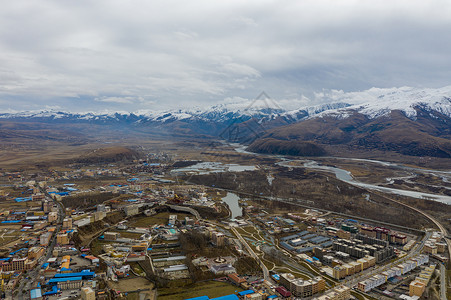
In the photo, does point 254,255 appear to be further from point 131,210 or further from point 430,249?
point 131,210

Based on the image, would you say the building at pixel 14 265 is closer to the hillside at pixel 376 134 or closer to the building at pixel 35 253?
the building at pixel 35 253

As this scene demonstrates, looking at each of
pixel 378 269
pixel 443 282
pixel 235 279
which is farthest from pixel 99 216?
pixel 443 282

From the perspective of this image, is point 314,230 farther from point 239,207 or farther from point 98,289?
point 98,289

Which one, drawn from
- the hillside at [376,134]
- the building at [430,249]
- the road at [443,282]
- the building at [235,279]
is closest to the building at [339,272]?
Result: the road at [443,282]

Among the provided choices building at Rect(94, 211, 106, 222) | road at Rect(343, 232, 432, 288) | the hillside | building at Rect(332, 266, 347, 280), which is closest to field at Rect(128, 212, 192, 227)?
building at Rect(94, 211, 106, 222)

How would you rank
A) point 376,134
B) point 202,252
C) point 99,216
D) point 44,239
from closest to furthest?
point 202,252 < point 44,239 < point 99,216 < point 376,134

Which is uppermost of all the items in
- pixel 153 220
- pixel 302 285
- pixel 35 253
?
pixel 35 253

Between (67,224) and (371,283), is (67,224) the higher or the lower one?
the higher one
